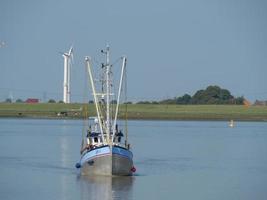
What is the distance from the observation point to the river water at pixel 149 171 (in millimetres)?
61094

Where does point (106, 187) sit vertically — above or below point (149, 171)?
below

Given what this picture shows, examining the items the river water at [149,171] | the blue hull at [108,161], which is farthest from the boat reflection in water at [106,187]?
the blue hull at [108,161]

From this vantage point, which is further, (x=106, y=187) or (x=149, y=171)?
(x=149, y=171)

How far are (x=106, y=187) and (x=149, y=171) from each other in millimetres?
12842

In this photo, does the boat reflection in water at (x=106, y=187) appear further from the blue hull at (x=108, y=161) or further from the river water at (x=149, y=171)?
the blue hull at (x=108, y=161)

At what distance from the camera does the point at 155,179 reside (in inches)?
2726

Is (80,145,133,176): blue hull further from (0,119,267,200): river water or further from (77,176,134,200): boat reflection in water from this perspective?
(0,119,267,200): river water

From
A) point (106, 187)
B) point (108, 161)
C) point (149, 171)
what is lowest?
point (106, 187)

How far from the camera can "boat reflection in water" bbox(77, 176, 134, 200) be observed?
5959 centimetres

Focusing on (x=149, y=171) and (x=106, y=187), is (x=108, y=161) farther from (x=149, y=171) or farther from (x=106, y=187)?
(x=149, y=171)

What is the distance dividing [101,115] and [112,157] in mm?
3908

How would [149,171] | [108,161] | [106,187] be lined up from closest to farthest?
1. [106,187]
2. [108,161]
3. [149,171]

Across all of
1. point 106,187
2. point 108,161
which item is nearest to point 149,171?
point 108,161

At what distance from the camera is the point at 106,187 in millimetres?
62656
